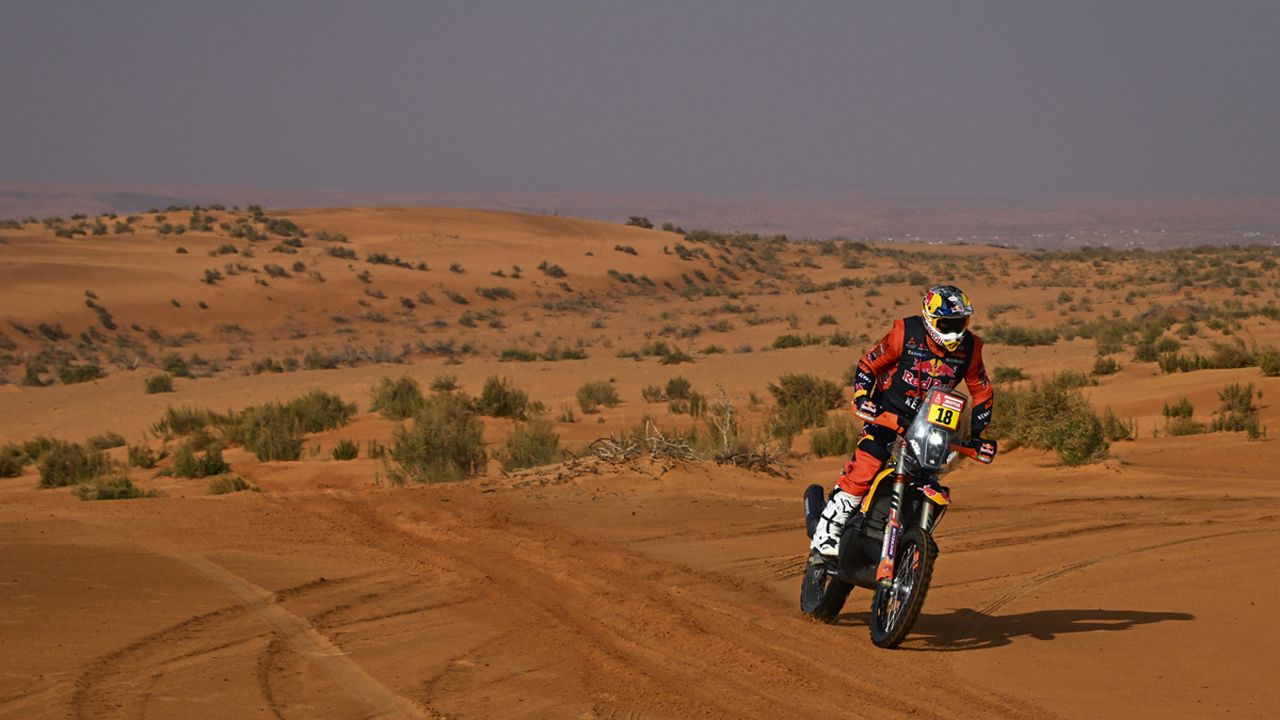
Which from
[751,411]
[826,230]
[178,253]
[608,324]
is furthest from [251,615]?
[826,230]

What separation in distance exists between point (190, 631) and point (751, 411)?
1605 centimetres

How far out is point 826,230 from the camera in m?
166

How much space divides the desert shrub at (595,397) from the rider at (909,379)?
1508cm

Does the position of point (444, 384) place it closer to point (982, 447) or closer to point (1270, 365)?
point (1270, 365)

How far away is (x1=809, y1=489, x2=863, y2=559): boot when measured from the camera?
766 centimetres

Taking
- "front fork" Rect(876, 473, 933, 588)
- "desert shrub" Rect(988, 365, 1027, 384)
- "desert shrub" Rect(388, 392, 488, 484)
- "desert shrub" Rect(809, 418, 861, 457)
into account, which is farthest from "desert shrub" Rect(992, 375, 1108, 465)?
"front fork" Rect(876, 473, 933, 588)

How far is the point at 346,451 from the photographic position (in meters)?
17.8

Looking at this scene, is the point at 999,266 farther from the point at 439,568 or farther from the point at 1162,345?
the point at 439,568

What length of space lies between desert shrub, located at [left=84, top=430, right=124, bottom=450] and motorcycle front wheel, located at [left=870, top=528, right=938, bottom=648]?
50.6ft

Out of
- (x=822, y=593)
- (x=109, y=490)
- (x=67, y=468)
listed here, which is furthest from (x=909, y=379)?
Answer: (x=67, y=468)

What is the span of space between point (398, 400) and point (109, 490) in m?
7.78

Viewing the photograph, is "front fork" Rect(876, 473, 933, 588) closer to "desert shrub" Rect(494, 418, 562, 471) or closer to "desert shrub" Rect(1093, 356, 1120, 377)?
"desert shrub" Rect(494, 418, 562, 471)

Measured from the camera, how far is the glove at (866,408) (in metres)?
7.36

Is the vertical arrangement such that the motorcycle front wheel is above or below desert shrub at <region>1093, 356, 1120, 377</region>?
above
